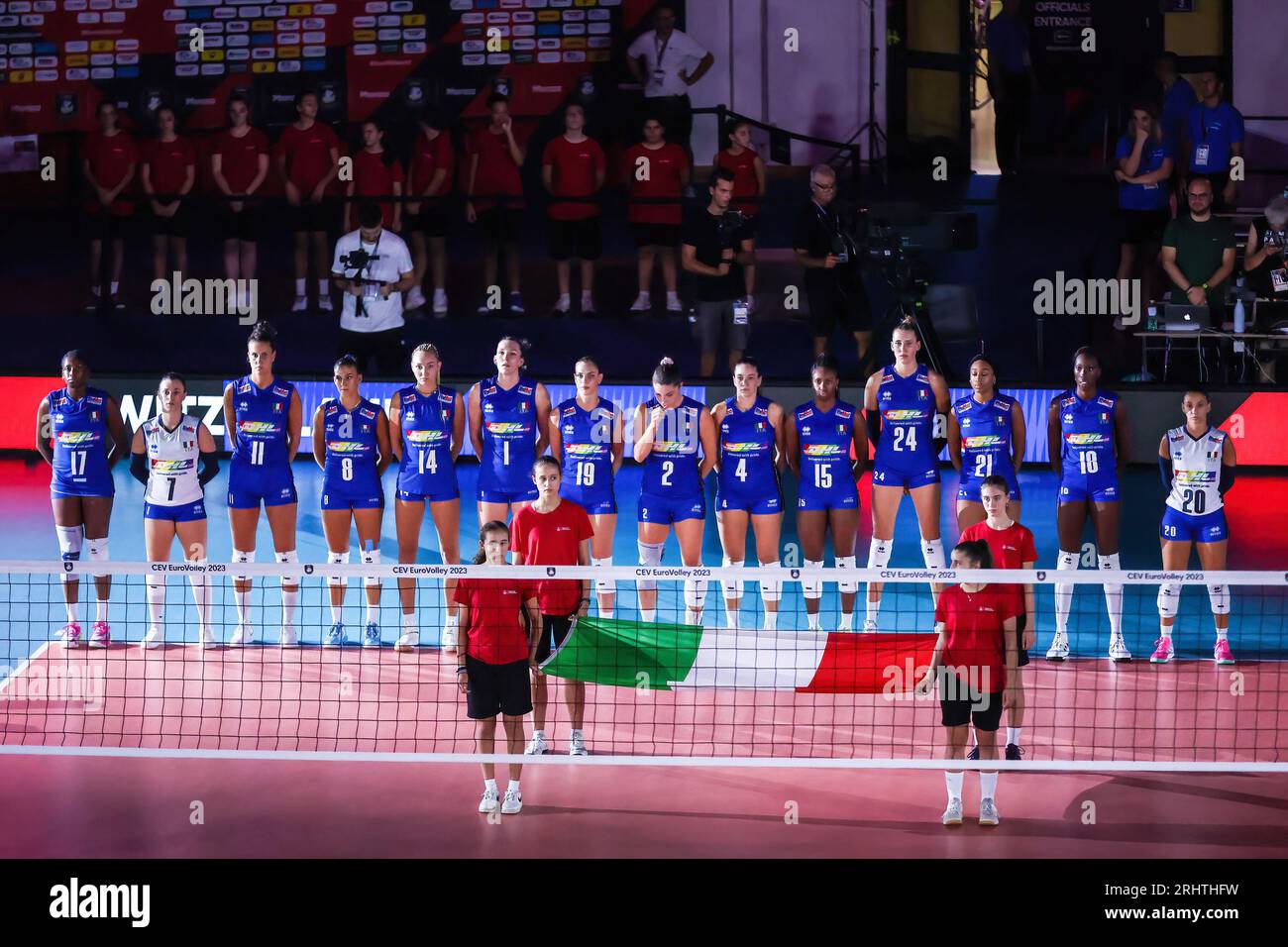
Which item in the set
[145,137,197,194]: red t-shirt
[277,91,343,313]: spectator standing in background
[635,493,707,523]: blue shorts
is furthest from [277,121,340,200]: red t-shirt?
[635,493,707,523]: blue shorts

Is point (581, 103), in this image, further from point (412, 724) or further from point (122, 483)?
point (412, 724)

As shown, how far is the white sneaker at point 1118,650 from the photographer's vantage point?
11.3m

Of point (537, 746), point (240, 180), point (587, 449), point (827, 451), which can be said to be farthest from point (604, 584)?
point (240, 180)

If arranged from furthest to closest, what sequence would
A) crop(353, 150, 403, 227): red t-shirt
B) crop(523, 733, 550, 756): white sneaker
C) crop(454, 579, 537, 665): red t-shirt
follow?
crop(353, 150, 403, 227): red t-shirt, crop(523, 733, 550, 756): white sneaker, crop(454, 579, 537, 665): red t-shirt

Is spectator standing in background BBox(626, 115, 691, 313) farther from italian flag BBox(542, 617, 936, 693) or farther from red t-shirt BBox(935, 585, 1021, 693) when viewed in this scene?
red t-shirt BBox(935, 585, 1021, 693)

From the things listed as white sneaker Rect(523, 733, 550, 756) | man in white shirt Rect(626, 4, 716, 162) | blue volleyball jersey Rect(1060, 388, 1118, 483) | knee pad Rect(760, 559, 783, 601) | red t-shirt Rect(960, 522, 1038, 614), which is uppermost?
man in white shirt Rect(626, 4, 716, 162)

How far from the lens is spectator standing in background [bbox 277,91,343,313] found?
1809 cm

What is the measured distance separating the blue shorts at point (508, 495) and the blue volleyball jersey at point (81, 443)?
269 cm

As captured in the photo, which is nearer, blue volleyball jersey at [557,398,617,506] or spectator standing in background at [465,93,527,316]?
blue volleyball jersey at [557,398,617,506]

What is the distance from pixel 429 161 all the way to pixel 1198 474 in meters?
10.1

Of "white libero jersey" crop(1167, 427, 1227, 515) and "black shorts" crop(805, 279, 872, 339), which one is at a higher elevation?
"black shorts" crop(805, 279, 872, 339)

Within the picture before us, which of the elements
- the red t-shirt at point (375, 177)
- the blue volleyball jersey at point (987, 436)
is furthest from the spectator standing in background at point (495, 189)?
the blue volleyball jersey at point (987, 436)

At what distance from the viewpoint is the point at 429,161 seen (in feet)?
59.5

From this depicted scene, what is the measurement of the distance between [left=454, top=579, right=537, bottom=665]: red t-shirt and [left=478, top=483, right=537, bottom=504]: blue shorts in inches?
130
